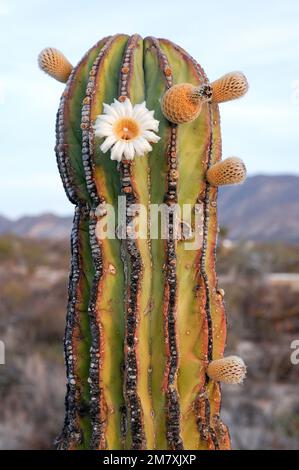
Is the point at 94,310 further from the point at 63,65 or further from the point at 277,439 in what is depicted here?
the point at 277,439

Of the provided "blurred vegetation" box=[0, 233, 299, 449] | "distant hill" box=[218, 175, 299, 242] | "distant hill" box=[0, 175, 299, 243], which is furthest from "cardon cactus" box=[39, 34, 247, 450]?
"distant hill" box=[0, 175, 299, 243]

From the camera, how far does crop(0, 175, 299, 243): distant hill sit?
8886 centimetres

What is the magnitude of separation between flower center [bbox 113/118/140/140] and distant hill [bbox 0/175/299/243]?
8157 centimetres

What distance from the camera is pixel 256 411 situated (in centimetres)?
841

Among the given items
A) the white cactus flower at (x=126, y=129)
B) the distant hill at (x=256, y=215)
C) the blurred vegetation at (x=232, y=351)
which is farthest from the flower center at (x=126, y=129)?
the distant hill at (x=256, y=215)

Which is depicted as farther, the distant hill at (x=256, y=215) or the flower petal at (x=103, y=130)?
the distant hill at (x=256, y=215)

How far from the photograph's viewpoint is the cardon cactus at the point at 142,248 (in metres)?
2.10

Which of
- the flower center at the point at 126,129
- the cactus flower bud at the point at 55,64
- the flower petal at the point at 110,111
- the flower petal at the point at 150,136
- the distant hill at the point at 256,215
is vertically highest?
the distant hill at the point at 256,215

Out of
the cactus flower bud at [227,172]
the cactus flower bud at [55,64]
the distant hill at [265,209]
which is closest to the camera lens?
the cactus flower bud at [227,172]

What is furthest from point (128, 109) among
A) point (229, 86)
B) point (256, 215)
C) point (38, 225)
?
point (38, 225)

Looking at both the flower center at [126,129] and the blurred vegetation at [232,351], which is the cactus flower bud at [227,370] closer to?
the flower center at [126,129]

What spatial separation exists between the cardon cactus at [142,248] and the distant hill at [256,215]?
81.4 m

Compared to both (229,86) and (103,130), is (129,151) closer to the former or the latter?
(103,130)

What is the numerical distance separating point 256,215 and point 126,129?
321 ft
